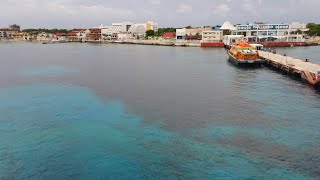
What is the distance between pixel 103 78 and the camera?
52.7 meters

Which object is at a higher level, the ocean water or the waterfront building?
the waterfront building

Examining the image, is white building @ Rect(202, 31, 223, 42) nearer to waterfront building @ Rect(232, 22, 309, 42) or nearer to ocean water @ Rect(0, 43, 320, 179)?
waterfront building @ Rect(232, 22, 309, 42)

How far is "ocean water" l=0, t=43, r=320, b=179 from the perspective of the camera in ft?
61.6

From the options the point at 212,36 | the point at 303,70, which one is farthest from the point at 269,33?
the point at 303,70

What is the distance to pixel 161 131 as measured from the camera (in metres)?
25.1

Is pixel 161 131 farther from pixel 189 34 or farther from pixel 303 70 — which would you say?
pixel 189 34

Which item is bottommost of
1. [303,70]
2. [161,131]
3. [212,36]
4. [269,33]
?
[161,131]

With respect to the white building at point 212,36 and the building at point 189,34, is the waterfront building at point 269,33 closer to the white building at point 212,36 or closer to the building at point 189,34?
the white building at point 212,36

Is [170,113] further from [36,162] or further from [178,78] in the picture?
[178,78]

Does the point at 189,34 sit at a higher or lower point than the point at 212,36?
higher

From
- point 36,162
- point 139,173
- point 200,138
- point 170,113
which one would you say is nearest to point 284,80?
point 170,113

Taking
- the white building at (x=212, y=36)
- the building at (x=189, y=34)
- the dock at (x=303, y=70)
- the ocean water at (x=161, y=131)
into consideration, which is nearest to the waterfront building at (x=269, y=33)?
the white building at (x=212, y=36)

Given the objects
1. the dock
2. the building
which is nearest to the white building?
the building

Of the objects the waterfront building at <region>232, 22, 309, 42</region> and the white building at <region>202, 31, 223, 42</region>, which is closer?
the waterfront building at <region>232, 22, 309, 42</region>
